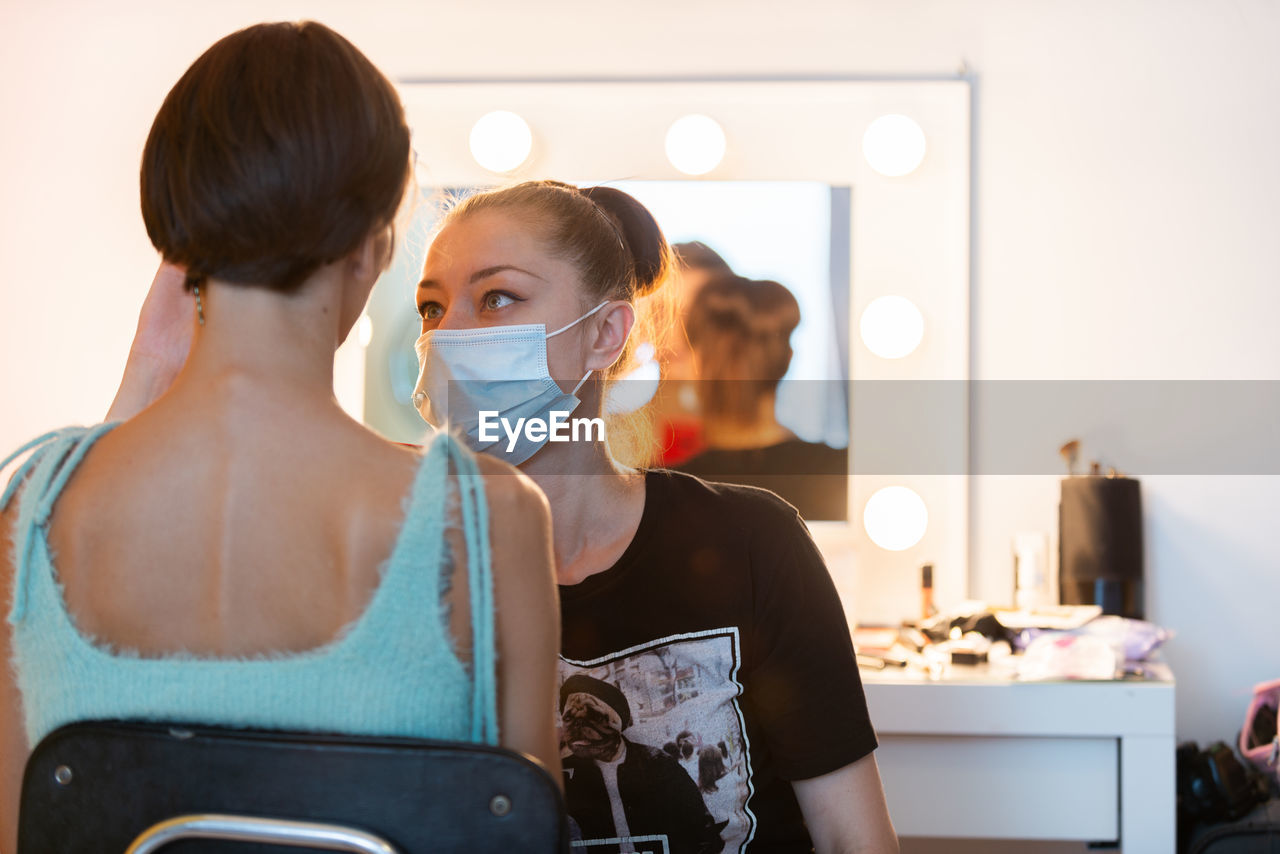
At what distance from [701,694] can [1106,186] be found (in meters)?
1.36

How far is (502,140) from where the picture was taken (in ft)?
6.43

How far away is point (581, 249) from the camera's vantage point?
1132 mm

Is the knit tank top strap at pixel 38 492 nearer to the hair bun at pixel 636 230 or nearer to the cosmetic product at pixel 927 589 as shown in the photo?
the hair bun at pixel 636 230

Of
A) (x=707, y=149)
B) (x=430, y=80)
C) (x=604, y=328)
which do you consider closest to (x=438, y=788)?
(x=604, y=328)

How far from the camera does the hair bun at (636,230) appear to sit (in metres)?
1.21

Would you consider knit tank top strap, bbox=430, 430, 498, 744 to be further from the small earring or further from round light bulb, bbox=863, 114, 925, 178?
round light bulb, bbox=863, 114, 925, 178

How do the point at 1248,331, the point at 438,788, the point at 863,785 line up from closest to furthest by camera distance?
the point at 438,788 < the point at 863,785 < the point at 1248,331

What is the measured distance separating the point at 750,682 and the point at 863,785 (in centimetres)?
13

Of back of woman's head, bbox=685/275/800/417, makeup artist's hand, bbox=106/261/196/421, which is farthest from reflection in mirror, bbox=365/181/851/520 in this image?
makeup artist's hand, bbox=106/261/196/421

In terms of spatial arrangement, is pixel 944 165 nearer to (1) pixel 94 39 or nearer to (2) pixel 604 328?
(2) pixel 604 328

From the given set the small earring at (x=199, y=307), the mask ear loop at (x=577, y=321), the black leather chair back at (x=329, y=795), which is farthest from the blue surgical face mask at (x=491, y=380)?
the black leather chair back at (x=329, y=795)

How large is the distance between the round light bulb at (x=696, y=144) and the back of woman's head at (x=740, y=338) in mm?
210

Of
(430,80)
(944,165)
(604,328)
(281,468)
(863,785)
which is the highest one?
(430,80)

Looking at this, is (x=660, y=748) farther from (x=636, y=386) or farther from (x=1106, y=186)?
(x=1106, y=186)
